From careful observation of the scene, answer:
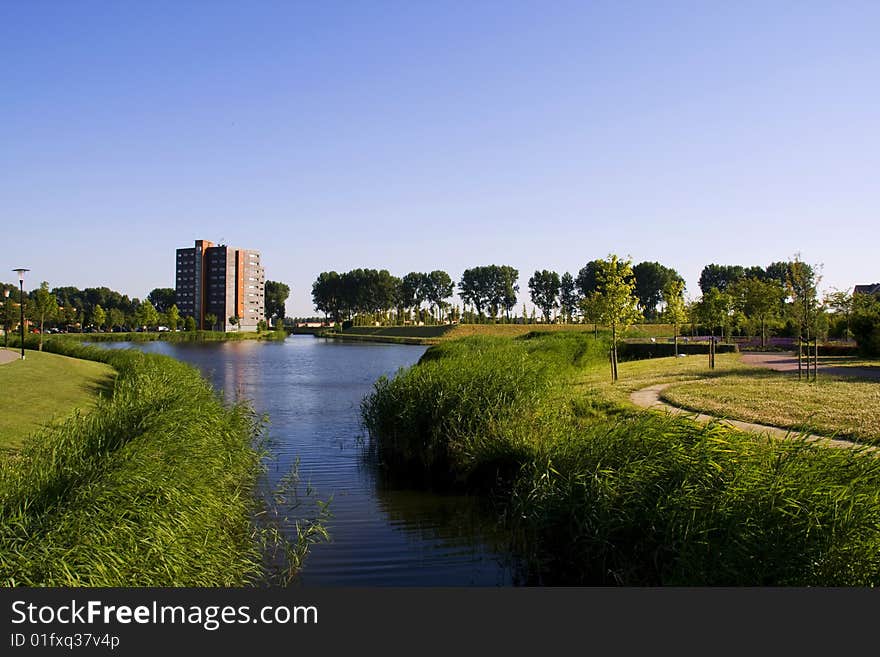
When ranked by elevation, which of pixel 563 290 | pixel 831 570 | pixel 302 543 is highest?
pixel 563 290

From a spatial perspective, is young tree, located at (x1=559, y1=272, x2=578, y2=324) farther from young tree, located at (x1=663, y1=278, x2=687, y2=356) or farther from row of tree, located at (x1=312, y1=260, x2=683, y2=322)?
young tree, located at (x1=663, y1=278, x2=687, y2=356)

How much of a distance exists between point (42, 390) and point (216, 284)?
351 feet

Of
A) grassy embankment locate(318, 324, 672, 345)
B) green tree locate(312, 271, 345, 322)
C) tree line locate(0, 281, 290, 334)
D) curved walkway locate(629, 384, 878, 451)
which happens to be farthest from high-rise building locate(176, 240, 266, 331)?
curved walkway locate(629, 384, 878, 451)

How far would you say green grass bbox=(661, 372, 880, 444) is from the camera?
11492 mm

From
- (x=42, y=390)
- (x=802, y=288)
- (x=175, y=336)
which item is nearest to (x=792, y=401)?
(x=802, y=288)

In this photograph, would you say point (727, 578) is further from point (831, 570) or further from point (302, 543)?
point (302, 543)

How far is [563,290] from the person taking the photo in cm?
11406

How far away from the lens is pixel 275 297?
5625 inches

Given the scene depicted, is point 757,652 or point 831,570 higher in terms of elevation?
point 831,570

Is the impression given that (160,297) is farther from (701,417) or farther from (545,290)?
(701,417)

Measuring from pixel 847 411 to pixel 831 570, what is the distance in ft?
31.5

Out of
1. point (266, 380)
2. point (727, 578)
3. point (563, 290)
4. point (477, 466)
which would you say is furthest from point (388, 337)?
point (727, 578)

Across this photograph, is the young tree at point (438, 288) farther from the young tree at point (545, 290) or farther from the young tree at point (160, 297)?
the young tree at point (160, 297)

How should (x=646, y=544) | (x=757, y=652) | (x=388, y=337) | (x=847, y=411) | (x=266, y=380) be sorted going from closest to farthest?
1. (x=757, y=652)
2. (x=646, y=544)
3. (x=847, y=411)
4. (x=266, y=380)
5. (x=388, y=337)
